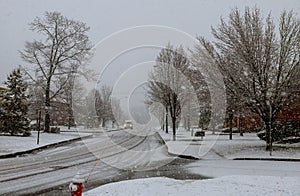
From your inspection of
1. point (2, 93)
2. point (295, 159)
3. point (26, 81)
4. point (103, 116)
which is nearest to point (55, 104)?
point (26, 81)

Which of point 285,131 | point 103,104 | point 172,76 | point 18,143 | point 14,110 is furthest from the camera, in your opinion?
point 103,104

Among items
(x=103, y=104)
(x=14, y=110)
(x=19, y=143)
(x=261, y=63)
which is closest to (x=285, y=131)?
(x=261, y=63)

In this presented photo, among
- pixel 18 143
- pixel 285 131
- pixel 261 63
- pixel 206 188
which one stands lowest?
pixel 206 188

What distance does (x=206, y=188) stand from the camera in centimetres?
777

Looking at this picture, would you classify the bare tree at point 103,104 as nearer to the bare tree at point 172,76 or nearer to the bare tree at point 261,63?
the bare tree at point 172,76

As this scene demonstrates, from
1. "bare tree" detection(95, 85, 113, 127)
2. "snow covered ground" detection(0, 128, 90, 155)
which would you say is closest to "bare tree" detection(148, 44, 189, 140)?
"snow covered ground" detection(0, 128, 90, 155)

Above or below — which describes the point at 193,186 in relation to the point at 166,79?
below

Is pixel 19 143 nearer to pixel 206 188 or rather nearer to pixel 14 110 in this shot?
pixel 14 110

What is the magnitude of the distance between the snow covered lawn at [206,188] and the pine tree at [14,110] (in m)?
22.7

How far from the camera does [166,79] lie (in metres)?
29.1

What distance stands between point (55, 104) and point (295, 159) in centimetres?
3261

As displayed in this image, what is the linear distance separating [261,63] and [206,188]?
11.1 metres

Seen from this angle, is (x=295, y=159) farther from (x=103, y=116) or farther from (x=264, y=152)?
(x=103, y=116)

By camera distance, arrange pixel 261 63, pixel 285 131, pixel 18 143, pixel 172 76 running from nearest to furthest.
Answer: pixel 261 63 → pixel 18 143 → pixel 285 131 → pixel 172 76
